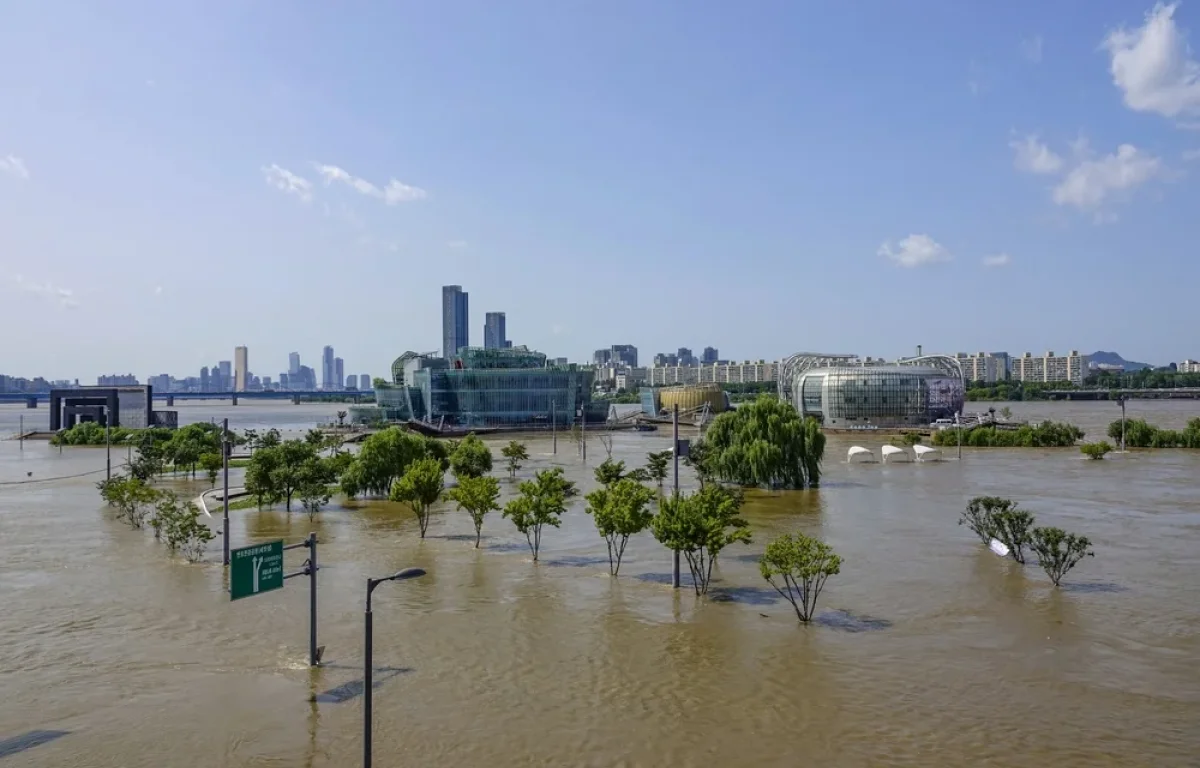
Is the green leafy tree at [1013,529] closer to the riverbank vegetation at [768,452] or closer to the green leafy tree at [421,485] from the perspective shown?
the riverbank vegetation at [768,452]

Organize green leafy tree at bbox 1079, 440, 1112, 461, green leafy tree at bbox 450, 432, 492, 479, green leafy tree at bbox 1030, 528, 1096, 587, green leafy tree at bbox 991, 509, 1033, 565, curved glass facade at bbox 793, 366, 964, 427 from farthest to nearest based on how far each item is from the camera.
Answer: curved glass facade at bbox 793, 366, 964, 427 < green leafy tree at bbox 1079, 440, 1112, 461 < green leafy tree at bbox 450, 432, 492, 479 < green leafy tree at bbox 991, 509, 1033, 565 < green leafy tree at bbox 1030, 528, 1096, 587

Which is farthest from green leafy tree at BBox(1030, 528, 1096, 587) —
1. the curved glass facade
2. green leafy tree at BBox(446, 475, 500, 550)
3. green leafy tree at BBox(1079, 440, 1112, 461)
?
the curved glass facade

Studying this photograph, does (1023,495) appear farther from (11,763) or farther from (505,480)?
(11,763)

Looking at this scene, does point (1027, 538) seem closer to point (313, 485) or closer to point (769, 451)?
point (769, 451)

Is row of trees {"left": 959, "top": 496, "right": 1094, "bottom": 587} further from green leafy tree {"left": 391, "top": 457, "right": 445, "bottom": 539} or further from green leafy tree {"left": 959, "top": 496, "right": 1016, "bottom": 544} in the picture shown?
green leafy tree {"left": 391, "top": 457, "right": 445, "bottom": 539}

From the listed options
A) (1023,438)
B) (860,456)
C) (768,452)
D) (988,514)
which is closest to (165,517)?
(988,514)

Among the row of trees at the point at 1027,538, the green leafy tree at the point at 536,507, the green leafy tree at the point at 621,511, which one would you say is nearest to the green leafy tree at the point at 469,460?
the green leafy tree at the point at 536,507
